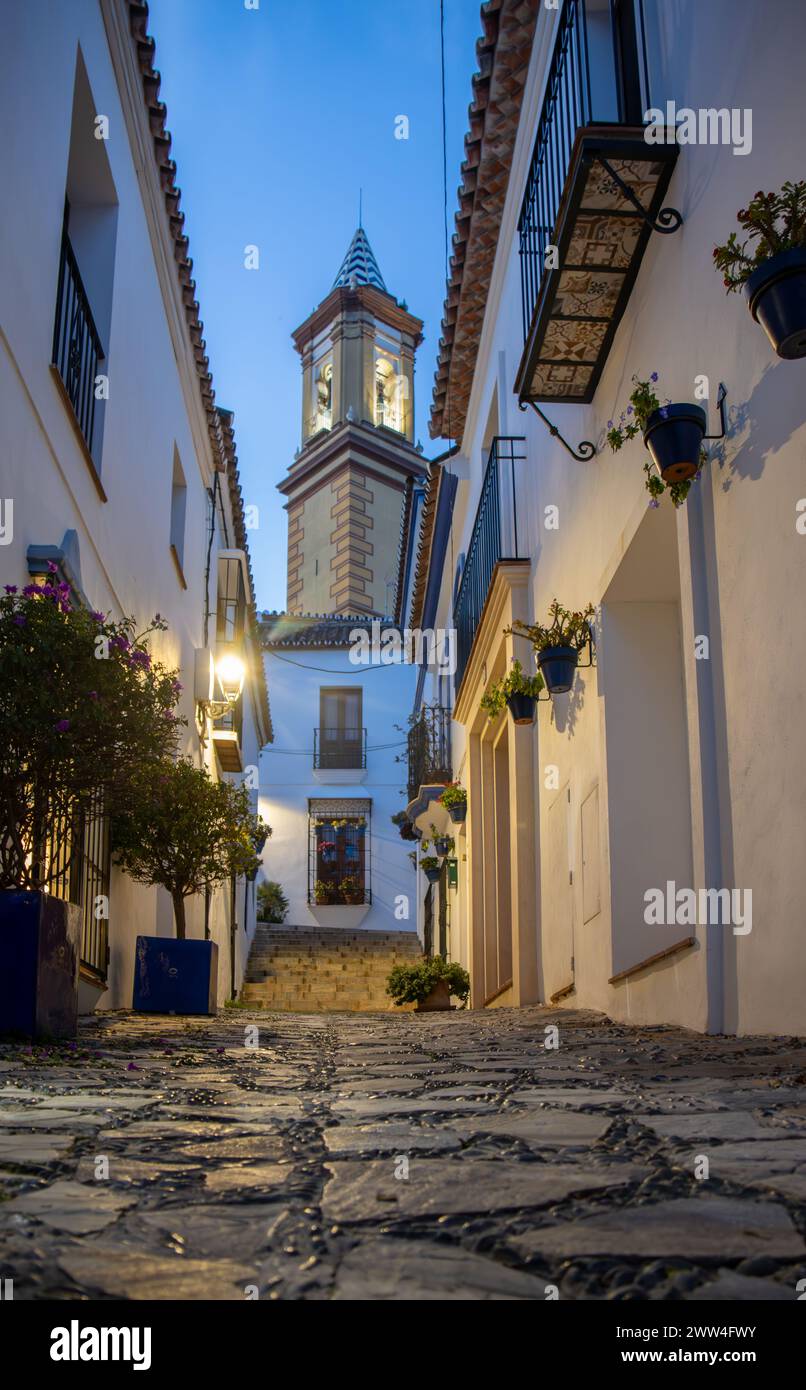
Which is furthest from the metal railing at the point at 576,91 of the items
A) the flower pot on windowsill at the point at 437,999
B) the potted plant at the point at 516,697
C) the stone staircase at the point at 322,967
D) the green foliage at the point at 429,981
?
the stone staircase at the point at 322,967

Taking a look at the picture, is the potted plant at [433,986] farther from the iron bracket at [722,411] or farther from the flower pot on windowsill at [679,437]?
the iron bracket at [722,411]

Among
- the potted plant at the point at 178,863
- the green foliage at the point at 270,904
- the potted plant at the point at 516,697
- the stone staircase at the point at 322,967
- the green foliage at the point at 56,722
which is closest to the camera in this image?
the green foliage at the point at 56,722

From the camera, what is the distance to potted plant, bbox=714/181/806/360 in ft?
11.4

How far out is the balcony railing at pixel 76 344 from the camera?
6.96m

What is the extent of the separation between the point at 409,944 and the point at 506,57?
16.2 metres

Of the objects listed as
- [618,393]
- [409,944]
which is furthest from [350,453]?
[618,393]

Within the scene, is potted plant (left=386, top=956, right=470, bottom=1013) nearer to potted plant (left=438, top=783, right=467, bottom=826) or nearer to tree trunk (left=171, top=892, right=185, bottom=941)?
potted plant (left=438, top=783, right=467, bottom=826)

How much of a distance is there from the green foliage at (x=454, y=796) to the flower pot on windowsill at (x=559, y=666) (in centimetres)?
724

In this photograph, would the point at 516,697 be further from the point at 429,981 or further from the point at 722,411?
the point at 429,981

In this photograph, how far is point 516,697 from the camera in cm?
911

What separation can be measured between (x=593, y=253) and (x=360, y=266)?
36.4m

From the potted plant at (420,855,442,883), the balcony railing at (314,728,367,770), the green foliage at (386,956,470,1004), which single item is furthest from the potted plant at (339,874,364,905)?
the green foliage at (386,956,470,1004)

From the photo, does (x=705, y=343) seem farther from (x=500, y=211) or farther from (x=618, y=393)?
(x=500, y=211)
